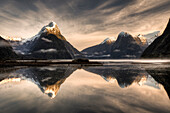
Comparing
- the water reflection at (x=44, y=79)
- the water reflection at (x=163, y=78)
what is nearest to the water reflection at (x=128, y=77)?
the water reflection at (x=163, y=78)

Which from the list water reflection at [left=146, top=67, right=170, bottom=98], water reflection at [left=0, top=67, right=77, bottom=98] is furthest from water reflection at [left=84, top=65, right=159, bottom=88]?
water reflection at [left=0, top=67, right=77, bottom=98]

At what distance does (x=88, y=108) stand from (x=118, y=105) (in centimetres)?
225

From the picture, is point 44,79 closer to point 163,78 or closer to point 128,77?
point 128,77

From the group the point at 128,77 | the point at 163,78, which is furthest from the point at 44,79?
the point at 163,78

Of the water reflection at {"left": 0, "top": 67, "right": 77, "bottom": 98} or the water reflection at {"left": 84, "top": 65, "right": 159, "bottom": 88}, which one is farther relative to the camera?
the water reflection at {"left": 84, "top": 65, "right": 159, "bottom": 88}

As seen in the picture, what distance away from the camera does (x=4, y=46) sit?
17450 cm

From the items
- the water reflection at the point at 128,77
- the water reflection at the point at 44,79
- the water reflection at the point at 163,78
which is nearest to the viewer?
the water reflection at the point at 44,79

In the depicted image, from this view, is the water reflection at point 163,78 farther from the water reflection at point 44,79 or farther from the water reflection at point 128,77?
the water reflection at point 44,79

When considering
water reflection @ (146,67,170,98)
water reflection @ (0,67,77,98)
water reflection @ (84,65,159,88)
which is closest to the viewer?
water reflection @ (0,67,77,98)

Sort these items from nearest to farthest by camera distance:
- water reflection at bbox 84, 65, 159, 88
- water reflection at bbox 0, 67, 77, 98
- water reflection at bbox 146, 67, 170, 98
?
water reflection at bbox 0, 67, 77, 98 → water reflection at bbox 146, 67, 170, 98 → water reflection at bbox 84, 65, 159, 88

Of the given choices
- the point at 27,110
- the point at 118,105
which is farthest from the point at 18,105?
the point at 118,105

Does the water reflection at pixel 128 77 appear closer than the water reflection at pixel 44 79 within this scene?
No

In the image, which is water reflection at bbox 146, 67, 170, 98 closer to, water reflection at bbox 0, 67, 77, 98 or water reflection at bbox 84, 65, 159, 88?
water reflection at bbox 84, 65, 159, 88

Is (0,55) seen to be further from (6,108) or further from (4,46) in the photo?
(6,108)
